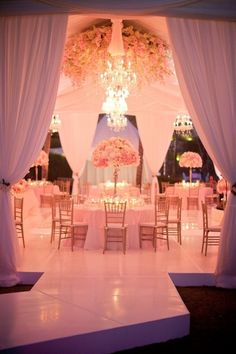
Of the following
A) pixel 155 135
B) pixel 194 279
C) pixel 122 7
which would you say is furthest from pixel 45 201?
pixel 122 7

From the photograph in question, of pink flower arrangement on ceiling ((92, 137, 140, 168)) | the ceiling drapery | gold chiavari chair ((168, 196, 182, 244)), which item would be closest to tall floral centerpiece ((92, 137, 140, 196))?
pink flower arrangement on ceiling ((92, 137, 140, 168))

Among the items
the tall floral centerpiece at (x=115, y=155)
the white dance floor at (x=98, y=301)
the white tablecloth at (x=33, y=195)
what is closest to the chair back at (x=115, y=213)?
the white dance floor at (x=98, y=301)

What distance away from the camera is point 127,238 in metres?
8.31

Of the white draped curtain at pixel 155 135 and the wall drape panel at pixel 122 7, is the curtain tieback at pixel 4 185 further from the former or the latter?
the white draped curtain at pixel 155 135

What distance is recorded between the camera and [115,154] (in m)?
8.70

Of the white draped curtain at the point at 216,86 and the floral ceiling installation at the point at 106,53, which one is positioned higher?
the floral ceiling installation at the point at 106,53

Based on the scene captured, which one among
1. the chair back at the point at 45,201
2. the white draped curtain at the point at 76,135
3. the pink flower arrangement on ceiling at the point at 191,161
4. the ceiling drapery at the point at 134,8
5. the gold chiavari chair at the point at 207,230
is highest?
the ceiling drapery at the point at 134,8

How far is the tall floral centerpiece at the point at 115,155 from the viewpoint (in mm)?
8719

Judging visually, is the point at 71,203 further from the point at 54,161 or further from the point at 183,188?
the point at 54,161

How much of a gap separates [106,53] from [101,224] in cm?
307

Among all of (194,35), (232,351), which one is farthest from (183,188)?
(232,351)

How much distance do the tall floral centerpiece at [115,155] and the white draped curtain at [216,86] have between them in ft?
8.48

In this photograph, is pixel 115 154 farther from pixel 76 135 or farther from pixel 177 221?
pixel 76 135

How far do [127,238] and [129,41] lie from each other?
11.4ft
